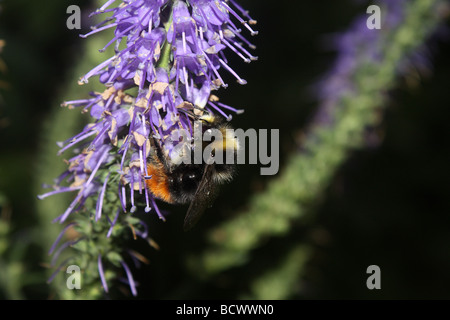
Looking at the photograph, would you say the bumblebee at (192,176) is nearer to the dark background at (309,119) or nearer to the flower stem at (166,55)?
the flower stem at (166,55)

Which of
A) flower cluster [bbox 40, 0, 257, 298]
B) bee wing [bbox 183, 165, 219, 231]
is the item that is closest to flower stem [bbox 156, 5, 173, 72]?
flower cluster [bbox 40, 0, 257, 298]

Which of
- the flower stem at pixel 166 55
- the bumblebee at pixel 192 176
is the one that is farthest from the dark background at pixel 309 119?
the flower stem at pixel 166 55

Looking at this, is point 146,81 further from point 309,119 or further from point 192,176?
point 309,119

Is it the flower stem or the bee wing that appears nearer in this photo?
the flower stem

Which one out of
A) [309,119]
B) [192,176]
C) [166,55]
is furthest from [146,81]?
[309,119]

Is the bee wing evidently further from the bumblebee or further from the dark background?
the dark background

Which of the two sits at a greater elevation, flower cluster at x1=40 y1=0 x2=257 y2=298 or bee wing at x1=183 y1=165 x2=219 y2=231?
flower cluster at x1=40 y1=0 x2=257 y2=298

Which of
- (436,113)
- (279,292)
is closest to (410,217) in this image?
(436,113)

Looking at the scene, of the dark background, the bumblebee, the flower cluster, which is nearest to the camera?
the flower cluster
